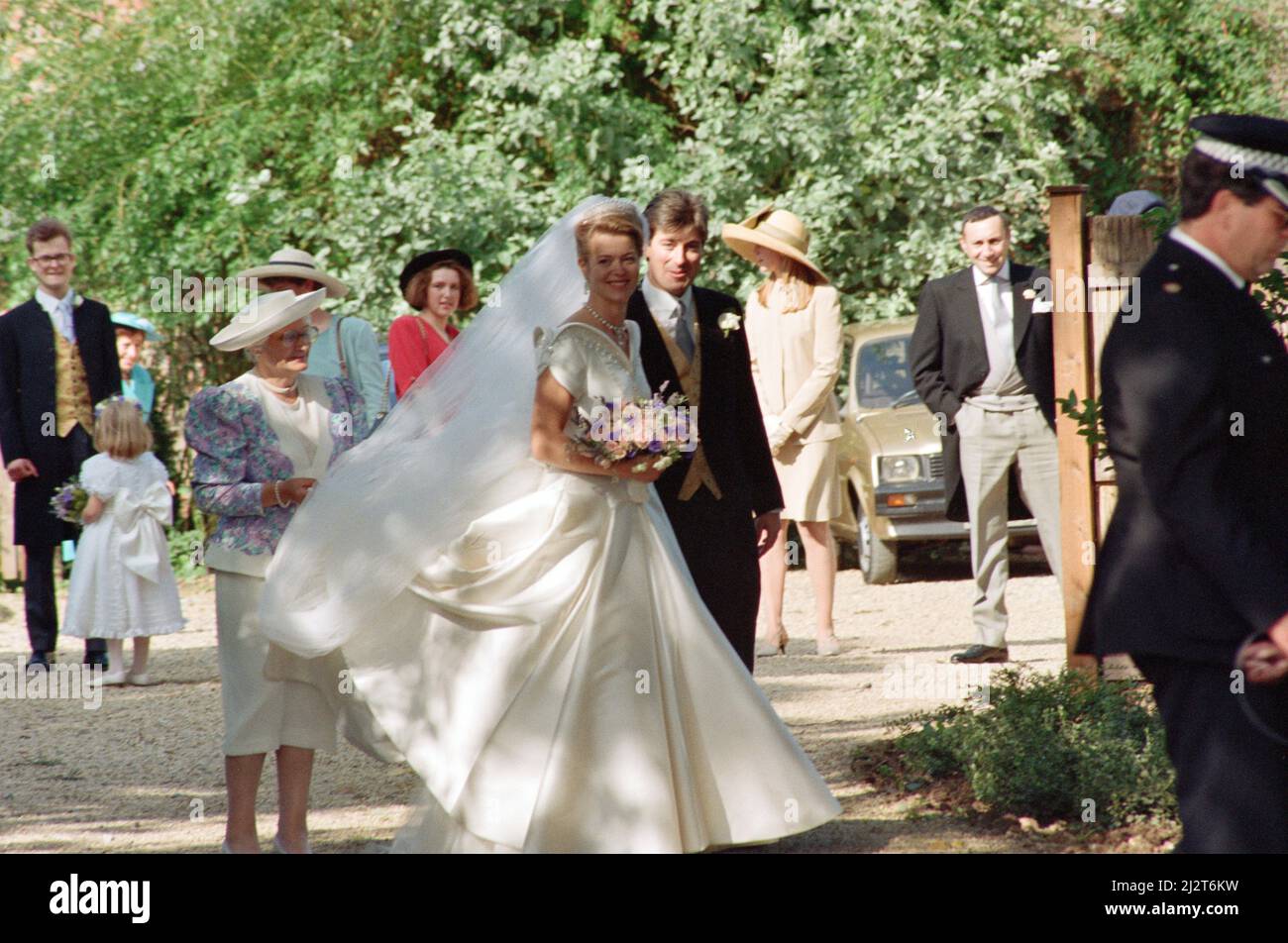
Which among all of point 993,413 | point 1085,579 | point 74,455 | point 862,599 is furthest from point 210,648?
point 1085,579

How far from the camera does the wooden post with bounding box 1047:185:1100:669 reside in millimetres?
8258

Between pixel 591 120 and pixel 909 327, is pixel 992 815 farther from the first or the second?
pixel 591 120

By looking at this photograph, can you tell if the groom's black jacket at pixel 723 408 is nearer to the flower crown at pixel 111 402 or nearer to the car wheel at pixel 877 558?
the flower crown at pixel 111 402

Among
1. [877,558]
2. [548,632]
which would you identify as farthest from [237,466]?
[877,558]

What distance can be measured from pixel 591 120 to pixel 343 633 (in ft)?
38.1

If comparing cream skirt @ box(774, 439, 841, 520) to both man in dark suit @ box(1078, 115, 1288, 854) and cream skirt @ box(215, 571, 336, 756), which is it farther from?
man in dark suit @ box(1078, 115, 1288, 854)

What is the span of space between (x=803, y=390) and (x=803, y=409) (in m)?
0.11

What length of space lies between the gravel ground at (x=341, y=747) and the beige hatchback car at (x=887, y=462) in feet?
2.76

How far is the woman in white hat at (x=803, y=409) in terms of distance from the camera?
34.6 ft

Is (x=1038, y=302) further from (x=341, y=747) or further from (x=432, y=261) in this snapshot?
(x=341, y=747)

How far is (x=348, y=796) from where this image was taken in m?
7.39

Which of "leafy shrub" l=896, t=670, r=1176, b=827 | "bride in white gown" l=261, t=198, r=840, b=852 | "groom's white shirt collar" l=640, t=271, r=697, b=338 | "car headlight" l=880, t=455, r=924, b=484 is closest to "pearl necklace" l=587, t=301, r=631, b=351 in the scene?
"bride in white gown" l=261, t=198, r=840, b=852

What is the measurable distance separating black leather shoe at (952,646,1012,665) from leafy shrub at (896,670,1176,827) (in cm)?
237

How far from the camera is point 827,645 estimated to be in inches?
419
